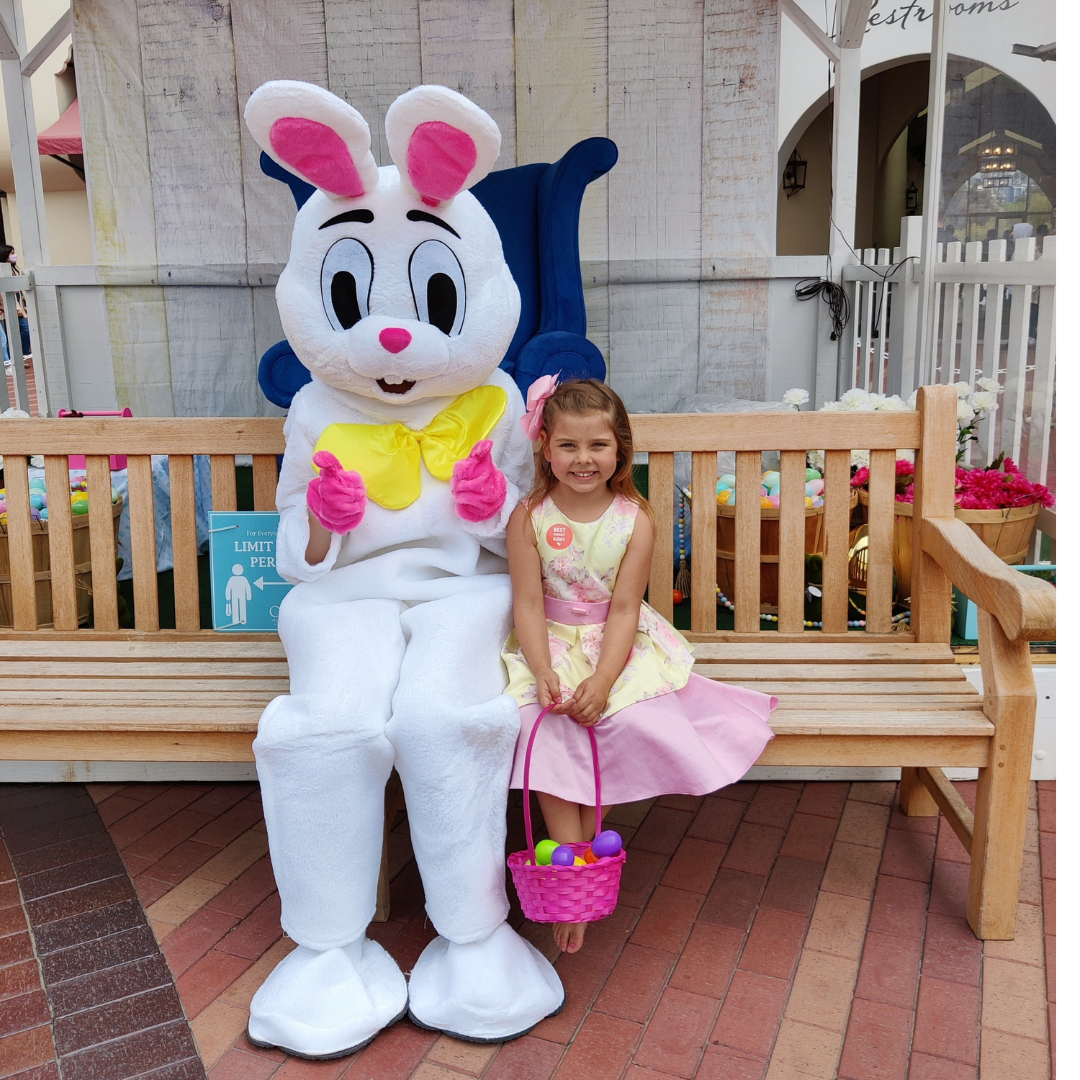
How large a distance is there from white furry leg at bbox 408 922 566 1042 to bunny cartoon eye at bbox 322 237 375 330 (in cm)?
135

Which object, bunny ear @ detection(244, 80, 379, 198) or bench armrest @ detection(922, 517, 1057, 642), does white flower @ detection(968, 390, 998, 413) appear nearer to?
bench armrest @ detection(922, 517, 1057, 642)

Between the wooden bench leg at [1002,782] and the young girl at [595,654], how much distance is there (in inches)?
18.5

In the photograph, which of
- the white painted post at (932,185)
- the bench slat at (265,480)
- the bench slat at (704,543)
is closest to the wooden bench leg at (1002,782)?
the bench slat at (704,543)

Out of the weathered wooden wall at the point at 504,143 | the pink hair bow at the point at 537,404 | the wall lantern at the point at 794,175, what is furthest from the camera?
the wall lantern at the point at 794,175

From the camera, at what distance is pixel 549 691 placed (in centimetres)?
216

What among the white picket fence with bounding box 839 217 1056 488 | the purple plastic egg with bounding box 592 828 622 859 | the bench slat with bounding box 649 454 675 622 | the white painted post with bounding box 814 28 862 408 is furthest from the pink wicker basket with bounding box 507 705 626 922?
the white painted post with bounding box 814 28 862 408

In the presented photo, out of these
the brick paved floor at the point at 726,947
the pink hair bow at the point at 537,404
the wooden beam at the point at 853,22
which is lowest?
the brick paved floor at the point at 726,947

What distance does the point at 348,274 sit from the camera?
2326 mm

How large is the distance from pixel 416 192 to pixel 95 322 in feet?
11.8

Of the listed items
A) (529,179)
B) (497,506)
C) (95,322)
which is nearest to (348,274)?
(497,506)

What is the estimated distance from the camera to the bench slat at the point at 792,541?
2.74 meters

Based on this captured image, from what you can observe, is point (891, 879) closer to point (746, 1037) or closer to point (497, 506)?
point (746, 1037)

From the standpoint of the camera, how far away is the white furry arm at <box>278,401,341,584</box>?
7.72 feet

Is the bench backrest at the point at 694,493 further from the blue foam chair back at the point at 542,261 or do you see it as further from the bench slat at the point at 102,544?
the blue foam chair back at the point at 542,261
